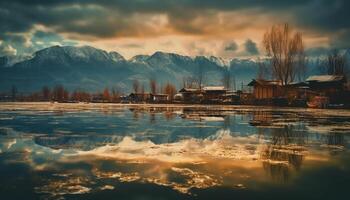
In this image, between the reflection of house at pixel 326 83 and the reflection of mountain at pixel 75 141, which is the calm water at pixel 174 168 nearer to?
the reflection of mountain at pixel 75 141

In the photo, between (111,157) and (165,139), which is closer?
(111,157)

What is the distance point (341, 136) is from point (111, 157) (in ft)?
42.1

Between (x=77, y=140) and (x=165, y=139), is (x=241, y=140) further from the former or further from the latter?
(x=77, y=140)

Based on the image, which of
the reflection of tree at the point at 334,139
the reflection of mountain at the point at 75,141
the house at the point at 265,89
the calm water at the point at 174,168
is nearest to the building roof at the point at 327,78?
the house at the point at 265,89

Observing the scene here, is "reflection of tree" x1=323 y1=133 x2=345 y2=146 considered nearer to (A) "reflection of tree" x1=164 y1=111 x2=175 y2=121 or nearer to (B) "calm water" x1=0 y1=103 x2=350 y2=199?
(B) "calm water" x1=0 y1=103 x2=350 y2=199

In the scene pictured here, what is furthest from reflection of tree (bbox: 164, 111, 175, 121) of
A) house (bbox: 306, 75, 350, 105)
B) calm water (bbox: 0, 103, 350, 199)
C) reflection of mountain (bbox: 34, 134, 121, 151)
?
house (bbox: 306, 75, 350, 105)

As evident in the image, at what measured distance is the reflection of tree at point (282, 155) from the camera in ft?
34.1

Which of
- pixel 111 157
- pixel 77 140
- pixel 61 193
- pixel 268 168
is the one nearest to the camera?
pixel 61 193

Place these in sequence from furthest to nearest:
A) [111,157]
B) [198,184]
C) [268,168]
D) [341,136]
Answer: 1. [341,136]
2. [111,157]
3. [268,168]
4. [198,184]

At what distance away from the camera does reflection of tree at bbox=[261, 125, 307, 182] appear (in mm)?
10383

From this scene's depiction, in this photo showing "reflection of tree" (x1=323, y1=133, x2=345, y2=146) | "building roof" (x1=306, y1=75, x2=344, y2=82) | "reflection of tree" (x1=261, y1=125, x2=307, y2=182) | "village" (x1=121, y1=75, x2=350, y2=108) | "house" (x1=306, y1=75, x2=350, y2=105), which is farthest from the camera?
"building roof" (x1=306, y1=75, x2=344, y2=82)

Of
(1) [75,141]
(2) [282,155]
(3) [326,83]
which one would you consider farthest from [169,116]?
(3) [326,83]

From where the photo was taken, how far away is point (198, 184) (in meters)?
8.93

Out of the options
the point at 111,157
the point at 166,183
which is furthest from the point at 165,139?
the point at 166,183
